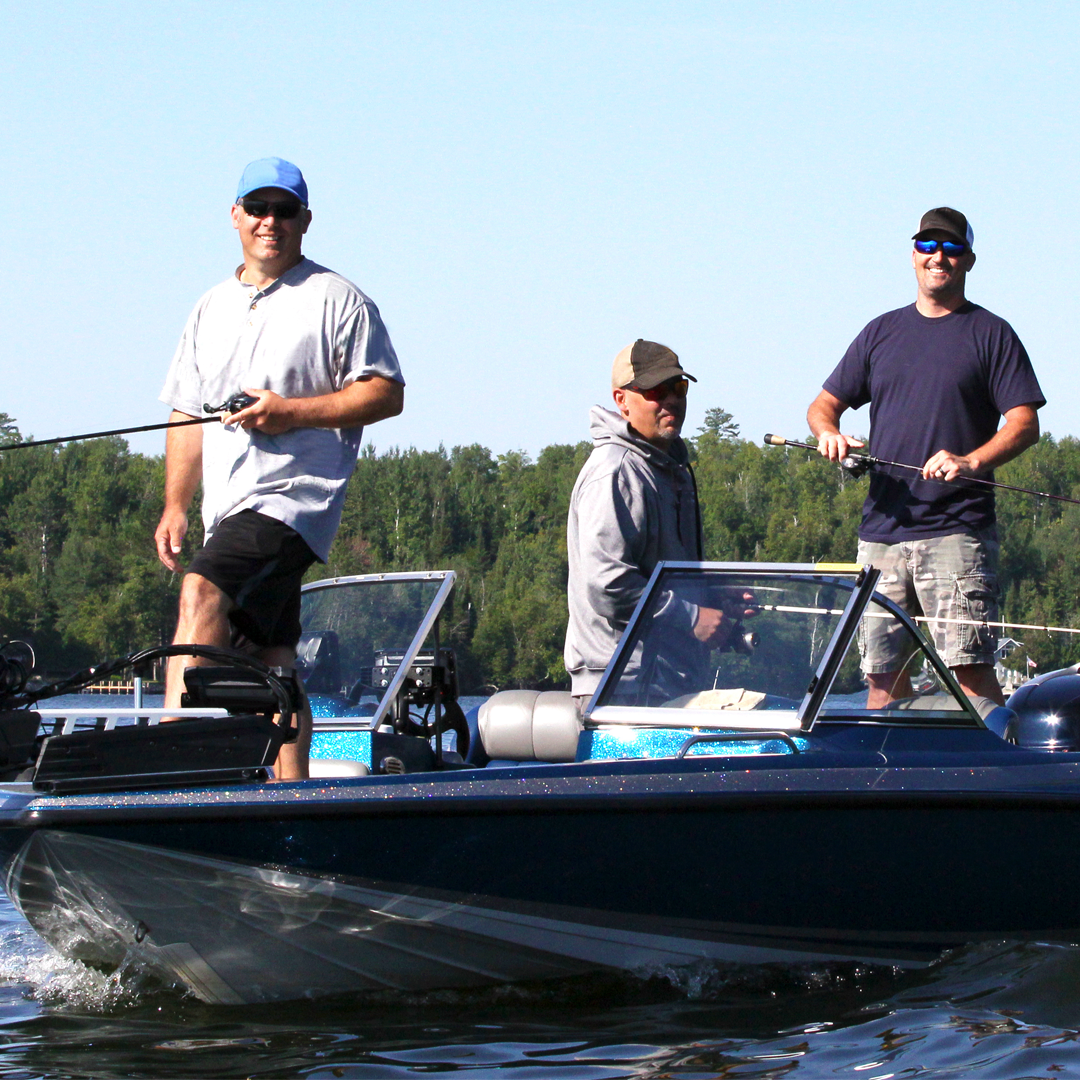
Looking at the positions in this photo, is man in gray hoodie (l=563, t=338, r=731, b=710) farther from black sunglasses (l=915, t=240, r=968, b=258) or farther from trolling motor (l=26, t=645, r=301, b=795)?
trolling motor (l=26, t=645, r=301, b=795)

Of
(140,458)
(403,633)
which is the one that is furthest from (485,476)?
(403,633)

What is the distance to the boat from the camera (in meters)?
3.79

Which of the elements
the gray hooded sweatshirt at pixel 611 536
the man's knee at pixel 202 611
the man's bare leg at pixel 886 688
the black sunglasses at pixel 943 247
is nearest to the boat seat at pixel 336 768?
the gray hooded sweatshirt at pixel 611 536

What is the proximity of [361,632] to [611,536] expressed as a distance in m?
1.17

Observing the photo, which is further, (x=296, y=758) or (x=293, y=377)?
(x=293, y=377)

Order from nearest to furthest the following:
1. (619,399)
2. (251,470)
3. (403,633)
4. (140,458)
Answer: (251,470) < (619,399) < (403,633) < (140,458)

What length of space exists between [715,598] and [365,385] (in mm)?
1120

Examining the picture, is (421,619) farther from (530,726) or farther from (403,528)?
(403,528)

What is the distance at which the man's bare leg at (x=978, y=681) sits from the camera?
5.38 m

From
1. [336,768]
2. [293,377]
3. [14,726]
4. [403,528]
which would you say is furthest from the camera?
[403,528]

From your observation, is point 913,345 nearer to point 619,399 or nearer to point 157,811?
point 619,399

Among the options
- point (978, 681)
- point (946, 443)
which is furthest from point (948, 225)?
point (978, 681)

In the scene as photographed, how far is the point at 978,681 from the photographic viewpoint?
17.7 feet

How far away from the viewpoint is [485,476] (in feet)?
262
